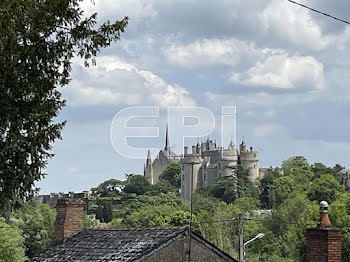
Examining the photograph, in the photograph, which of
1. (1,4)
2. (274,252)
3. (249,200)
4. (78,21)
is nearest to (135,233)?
(78,21)

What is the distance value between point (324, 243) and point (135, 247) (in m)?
7.79

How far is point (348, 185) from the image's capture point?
16312 centimetres

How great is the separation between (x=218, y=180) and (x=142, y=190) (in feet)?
60.6

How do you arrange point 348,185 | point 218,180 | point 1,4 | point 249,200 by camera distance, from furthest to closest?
point 218,180 → point 348,185 → point 249,200 → point 1,4

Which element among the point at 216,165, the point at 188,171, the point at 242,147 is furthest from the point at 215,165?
the point at 188,171

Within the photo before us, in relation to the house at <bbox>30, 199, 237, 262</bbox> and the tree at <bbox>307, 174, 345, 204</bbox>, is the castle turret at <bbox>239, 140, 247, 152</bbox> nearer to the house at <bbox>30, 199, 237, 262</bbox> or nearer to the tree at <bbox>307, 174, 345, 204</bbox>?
the tree at <bbox>307, 174, 345, 204</bbox>

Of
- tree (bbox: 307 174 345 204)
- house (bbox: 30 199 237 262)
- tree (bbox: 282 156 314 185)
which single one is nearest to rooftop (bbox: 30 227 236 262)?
house (bbox: 30 199 237 262)

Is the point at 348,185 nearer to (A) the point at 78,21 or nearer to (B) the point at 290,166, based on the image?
(B) the point at 290,166

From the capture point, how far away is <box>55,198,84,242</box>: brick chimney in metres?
24.9

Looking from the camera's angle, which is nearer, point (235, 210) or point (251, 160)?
point (235, 210)

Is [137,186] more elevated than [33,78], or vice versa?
[137,186]

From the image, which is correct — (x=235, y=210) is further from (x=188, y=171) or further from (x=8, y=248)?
(x=188, y=171)

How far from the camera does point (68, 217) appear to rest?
25188 mm

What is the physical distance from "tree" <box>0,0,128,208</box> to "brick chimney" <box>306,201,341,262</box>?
4.64 metres
